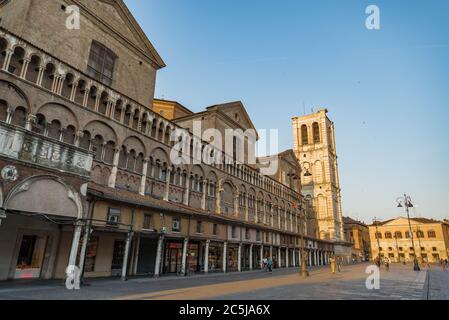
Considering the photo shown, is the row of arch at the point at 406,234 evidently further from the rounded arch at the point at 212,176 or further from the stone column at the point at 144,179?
the stone column at the point at 144,179

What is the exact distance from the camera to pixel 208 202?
30422mm

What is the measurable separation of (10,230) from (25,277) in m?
2.84

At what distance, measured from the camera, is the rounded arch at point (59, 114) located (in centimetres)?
1761

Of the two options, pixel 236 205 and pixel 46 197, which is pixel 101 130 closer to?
pixel 46 197

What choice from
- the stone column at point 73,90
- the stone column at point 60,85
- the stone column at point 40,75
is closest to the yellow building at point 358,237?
the stone column at point 73,90

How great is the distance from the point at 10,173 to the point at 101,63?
15.2 m

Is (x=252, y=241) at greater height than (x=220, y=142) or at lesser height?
lesser

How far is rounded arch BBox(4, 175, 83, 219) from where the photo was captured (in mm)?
11883

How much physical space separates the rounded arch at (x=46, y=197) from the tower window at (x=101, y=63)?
12848mm

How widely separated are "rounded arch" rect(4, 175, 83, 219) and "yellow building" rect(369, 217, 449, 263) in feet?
286
